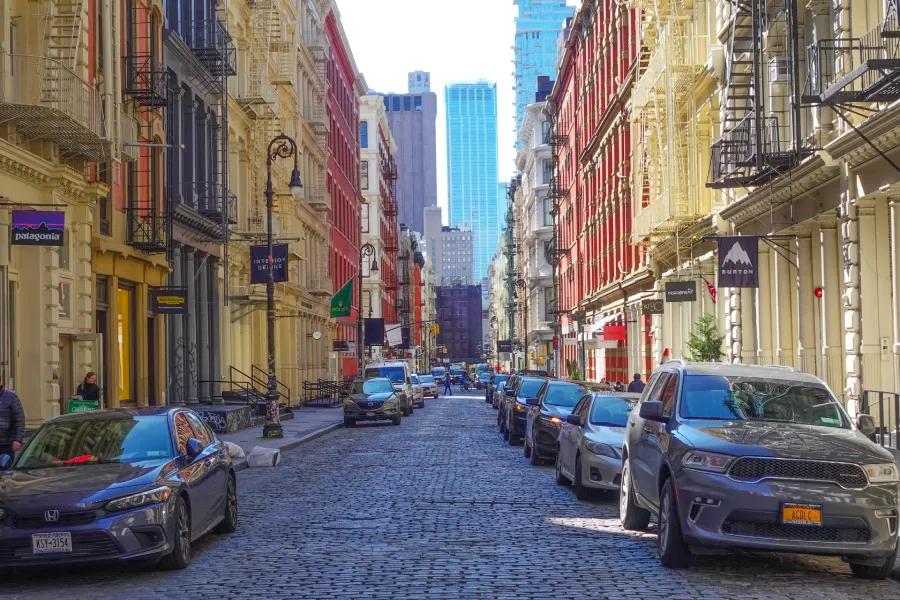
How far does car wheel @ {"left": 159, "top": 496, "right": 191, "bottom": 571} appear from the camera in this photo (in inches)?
424

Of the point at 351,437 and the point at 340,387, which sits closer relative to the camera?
the point at 351,437

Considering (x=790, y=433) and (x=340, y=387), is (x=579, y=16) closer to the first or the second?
(x=340, y=387)

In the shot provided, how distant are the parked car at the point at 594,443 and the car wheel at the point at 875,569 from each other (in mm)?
5747

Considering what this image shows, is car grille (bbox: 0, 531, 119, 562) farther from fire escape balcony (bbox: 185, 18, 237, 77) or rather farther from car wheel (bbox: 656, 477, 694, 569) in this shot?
fire escape balcony (bbox: 185, 18, 237, 77)

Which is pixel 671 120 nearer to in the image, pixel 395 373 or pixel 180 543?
pixel 395 373

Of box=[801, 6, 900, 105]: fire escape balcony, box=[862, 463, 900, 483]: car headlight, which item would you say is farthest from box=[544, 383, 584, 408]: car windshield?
box=[862, 463, 900, 483]: car headlight

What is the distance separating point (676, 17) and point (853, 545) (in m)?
26.9

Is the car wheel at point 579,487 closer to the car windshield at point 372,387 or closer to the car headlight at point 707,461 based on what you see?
the car headlight at point 707,461

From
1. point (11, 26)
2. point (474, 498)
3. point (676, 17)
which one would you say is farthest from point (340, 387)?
point (474, 498)

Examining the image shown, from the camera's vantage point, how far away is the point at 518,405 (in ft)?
94.1

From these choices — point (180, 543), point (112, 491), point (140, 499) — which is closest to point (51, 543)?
point (112, 491)

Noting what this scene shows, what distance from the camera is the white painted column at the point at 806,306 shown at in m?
25.9

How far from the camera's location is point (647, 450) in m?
Answer: 11.9

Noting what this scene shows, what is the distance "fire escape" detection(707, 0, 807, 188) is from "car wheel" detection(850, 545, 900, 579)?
13.9 metres
